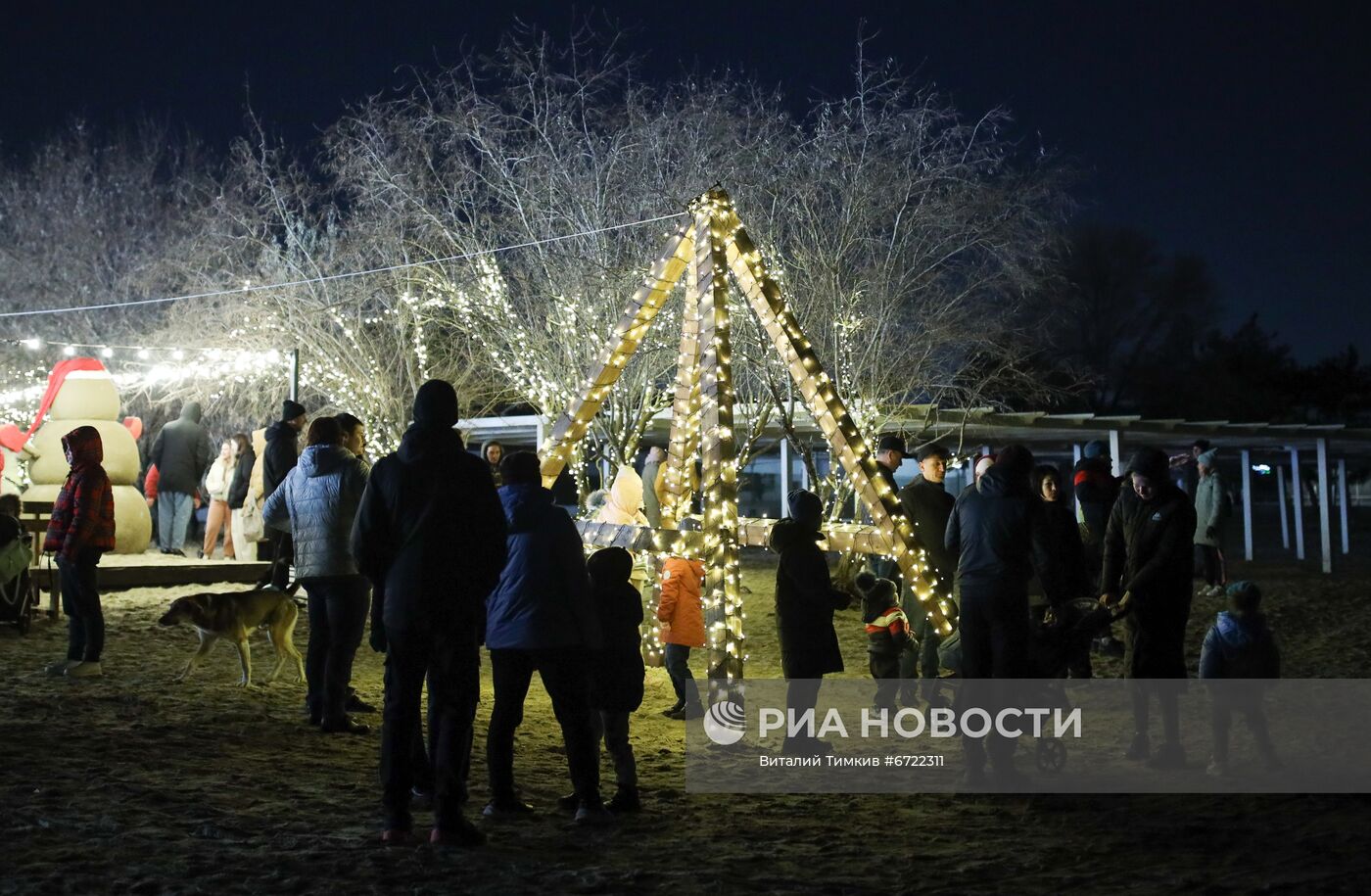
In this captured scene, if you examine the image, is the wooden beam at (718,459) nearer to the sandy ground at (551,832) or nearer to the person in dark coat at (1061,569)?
the sandy ground at (551,832)

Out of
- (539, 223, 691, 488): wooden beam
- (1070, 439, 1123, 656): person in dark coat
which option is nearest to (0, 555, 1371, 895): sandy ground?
(539, 223, 691, 488): wooden beam

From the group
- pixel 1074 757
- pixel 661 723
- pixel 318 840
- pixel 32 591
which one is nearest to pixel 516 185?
pixel 32 591

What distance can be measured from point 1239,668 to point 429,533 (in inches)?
167

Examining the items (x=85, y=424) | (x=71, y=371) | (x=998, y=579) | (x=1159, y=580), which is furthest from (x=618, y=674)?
(x=71, y=371)

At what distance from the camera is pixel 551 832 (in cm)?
582

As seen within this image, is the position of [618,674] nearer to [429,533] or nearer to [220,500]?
[429,533]

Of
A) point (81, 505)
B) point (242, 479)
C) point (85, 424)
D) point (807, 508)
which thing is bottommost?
point (807, 508)

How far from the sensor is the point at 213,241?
2205 centimetres

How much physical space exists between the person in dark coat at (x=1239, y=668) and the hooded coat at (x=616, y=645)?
299 cm

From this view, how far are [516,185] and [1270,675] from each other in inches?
523

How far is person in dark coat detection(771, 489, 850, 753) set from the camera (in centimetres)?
744

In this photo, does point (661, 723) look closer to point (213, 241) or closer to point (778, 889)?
point (778, 889)

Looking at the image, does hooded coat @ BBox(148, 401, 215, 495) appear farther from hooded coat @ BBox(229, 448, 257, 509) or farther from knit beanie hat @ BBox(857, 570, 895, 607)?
knit beanie hat @ BBox(857, 570, 895, 607)

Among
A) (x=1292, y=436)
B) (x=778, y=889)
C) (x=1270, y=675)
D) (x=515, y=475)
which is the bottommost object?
(x=778, y=889)
